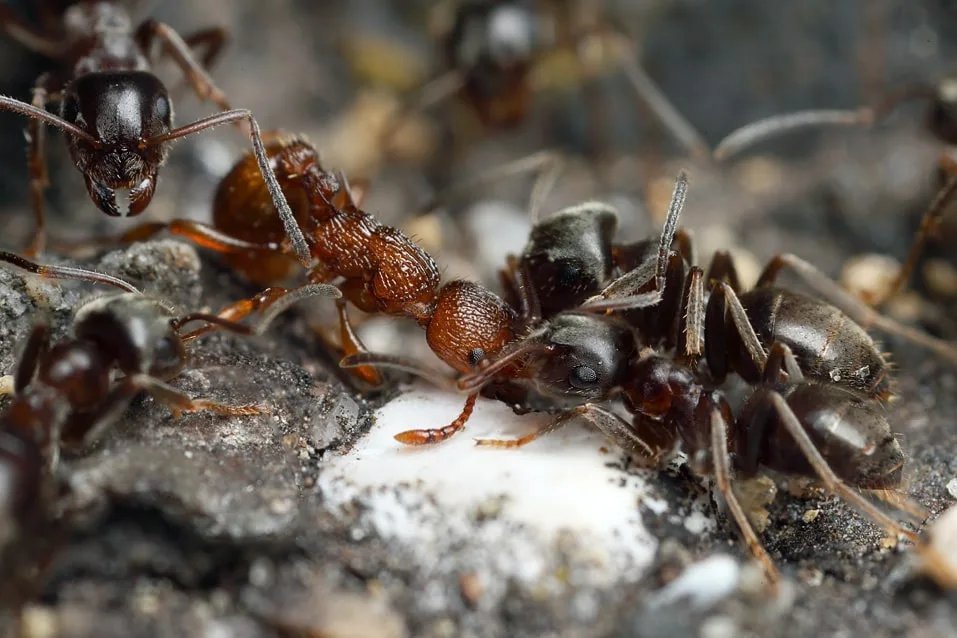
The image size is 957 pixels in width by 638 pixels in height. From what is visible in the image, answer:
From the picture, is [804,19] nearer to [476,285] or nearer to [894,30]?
[894,30]

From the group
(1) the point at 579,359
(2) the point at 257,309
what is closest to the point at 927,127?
(1) the point at 579,359

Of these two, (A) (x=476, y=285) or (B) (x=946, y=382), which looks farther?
(B) (x=946, y=382)

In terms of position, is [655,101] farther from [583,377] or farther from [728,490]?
[728,490]

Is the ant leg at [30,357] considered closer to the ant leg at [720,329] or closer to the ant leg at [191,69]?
the ant leg at [191,69]

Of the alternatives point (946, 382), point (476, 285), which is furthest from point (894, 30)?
point (476, 285)

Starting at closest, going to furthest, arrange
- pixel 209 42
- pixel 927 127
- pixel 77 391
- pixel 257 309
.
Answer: pixel 77 391 → pixel 257 309 → pixel 209 42 → pixel 927 127

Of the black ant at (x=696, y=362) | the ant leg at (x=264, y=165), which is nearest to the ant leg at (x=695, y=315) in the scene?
the black ant at (x=696, y=362)

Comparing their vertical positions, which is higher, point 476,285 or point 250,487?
point 476,285
